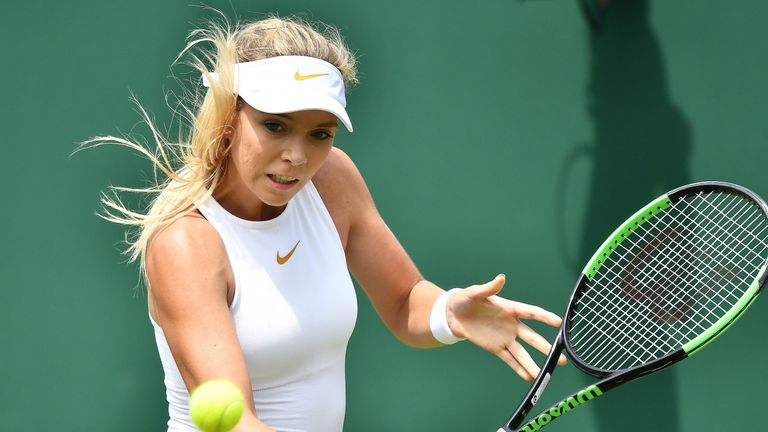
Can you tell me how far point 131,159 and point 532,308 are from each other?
146cm

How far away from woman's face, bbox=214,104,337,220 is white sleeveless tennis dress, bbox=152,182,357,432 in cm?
10

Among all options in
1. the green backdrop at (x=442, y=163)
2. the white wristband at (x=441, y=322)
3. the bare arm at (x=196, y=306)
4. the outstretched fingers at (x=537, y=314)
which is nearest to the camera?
the bare arm at (x=196, y=306)

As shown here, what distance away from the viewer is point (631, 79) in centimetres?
307

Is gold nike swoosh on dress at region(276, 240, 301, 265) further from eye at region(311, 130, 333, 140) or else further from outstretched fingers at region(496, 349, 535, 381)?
outstretched fingers at region(496, 349, 535, 381)

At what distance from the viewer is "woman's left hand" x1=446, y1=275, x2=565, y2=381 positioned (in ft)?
6.68

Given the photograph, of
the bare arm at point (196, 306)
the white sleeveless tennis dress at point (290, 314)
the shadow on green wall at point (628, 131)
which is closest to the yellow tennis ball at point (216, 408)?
the bare arm at point (196, 306)

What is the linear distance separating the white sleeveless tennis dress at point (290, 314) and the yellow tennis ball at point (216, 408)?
355mm

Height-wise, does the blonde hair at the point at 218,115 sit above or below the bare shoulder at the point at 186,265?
above

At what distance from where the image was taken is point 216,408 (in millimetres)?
1529

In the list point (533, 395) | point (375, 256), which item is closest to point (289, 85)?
point (375, 256)

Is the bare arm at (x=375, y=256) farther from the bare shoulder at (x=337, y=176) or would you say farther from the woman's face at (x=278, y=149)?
the woman's face at (x=278, y=149)

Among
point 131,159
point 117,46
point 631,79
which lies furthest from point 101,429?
point 631,79

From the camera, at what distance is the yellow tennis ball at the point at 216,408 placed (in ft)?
5.02

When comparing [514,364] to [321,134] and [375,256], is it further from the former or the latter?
[321,134]
